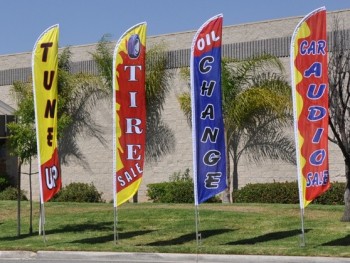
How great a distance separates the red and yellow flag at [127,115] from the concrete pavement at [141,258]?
1.21 m

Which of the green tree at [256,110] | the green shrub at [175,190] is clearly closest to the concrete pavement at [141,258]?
the green shrub at [175,190]

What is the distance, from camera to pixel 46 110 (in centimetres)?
1984

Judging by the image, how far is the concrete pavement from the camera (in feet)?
55.9

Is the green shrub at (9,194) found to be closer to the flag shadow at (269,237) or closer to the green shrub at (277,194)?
the green shrub at (277,194)

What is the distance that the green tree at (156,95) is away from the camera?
109 ft

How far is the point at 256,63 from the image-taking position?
31.0 meters

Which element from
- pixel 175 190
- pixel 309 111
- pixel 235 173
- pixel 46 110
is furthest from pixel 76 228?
pixel 235 173

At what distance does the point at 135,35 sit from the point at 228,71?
39.6 ft

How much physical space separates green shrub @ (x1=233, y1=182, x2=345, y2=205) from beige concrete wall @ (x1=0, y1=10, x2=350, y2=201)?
3.25 ft

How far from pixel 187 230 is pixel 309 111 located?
228 inches

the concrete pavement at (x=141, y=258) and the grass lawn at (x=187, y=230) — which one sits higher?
the grass lawn at (x=187, y=230)

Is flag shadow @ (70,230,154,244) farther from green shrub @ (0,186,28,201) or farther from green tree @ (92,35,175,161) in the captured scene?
green shrub @ (0,186,28,201)

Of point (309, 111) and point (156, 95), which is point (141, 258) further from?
point (156, 95)

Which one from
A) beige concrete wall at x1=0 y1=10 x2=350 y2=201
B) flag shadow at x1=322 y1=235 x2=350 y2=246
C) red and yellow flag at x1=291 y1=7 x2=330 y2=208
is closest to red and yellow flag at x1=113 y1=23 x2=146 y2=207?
red and yellow flag at x1=291 y1=7 x2=330 y2=208
